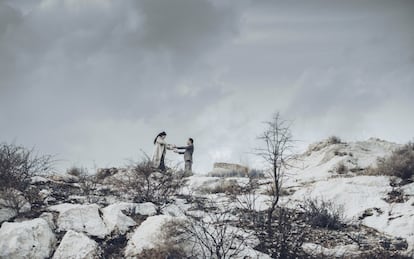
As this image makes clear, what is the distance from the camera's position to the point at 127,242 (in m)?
9.11

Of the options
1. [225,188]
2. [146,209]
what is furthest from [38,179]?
[225,188]

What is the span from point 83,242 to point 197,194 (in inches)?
221

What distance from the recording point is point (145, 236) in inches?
350

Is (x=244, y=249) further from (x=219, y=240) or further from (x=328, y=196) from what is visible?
(x=328, y=196)

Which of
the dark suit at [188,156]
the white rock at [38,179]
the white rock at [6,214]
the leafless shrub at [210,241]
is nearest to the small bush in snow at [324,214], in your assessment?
the leafless shrub at [210,241]

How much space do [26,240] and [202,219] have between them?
3851 millimetres

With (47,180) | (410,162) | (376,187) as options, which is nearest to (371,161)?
(410,162)

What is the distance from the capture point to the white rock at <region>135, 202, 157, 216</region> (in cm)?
1048

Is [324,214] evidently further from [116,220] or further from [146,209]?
[116,220]

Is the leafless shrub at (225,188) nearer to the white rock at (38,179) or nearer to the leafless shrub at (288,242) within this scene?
the leafless shrub at (288,242)

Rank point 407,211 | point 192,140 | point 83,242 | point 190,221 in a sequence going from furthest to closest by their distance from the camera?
1. point 192,140
2. point 407,211
3. point 190,221
4. point 83,242

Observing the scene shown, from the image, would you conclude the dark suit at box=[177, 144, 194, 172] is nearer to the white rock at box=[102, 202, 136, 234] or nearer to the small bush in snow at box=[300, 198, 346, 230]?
the small bush in snow at box=[300, 198, 346, 230]

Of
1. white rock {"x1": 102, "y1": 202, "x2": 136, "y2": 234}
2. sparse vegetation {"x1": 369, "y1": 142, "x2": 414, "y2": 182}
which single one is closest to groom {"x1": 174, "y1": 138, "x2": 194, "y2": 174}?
sparse vegetation {"x1": 369, "y1": 142, "x2": 414, "y2": 182}

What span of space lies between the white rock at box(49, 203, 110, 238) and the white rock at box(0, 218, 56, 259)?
0.52 meters
